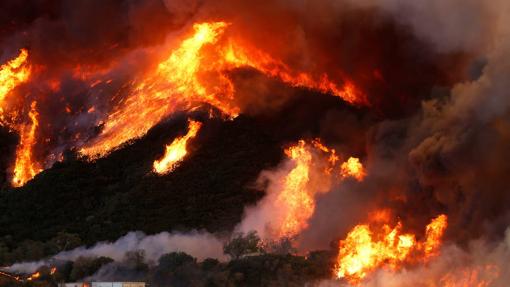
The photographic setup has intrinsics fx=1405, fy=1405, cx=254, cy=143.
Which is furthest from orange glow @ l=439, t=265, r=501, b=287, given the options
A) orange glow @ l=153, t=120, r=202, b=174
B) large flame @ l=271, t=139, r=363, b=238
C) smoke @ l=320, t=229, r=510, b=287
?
orange glow @ l=153, t=120, r=202, b=174

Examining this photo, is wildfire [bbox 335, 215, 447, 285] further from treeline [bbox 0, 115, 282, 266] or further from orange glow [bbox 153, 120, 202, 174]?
orange glow [bbox 153, 120, 202, 174]

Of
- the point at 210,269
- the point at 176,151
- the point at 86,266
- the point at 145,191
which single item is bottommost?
the point at 210,269

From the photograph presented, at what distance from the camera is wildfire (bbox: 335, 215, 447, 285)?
2375 inches

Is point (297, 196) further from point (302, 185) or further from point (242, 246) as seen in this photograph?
point (242, 246)

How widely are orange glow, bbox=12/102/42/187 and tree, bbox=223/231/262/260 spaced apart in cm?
1566

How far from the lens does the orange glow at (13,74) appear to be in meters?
81.9

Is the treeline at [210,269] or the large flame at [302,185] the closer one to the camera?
the treeline at [210,269]

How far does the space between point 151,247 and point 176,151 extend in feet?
32.0

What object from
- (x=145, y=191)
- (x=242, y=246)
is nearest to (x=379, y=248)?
(x=242, y=246)

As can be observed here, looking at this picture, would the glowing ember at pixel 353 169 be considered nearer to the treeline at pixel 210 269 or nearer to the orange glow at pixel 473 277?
the treeline at pixel 210 269

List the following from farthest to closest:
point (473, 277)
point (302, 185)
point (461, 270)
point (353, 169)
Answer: point (302, 185)
point (353, 169)
point (461, 270)
point (473, 277)

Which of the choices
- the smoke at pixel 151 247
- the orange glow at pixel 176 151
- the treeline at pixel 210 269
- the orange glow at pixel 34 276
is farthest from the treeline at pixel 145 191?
the orange glow at pixel 34 276

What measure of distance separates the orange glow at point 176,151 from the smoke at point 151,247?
6.54 meters

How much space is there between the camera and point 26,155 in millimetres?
82125
